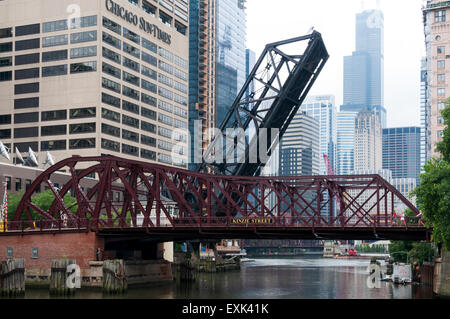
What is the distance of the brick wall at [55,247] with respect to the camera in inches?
2395

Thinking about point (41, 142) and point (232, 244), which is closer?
point (41, 142)

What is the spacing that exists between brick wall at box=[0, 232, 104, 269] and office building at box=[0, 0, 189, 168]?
4499 centimetres

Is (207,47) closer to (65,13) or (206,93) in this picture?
(206,93)

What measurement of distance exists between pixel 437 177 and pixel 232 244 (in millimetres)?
138987

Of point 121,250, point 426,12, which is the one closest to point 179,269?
point 121,250

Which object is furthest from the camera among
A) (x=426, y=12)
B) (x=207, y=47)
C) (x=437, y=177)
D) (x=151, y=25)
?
(x=207, y=47)

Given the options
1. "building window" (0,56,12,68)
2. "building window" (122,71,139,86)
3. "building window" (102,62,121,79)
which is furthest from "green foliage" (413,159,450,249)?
"building window" (0,56,12,68)

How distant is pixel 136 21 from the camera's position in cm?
11919

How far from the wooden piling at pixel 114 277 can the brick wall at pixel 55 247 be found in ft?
9.20

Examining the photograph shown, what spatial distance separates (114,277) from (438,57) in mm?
57968

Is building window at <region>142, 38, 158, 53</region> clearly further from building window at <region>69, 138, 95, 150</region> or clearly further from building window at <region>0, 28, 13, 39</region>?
building window at <region>69, 138, 95, 150</region>

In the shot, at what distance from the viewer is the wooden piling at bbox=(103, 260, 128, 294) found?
188ft

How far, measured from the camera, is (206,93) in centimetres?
18612

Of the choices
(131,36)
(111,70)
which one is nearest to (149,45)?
(131,36)
